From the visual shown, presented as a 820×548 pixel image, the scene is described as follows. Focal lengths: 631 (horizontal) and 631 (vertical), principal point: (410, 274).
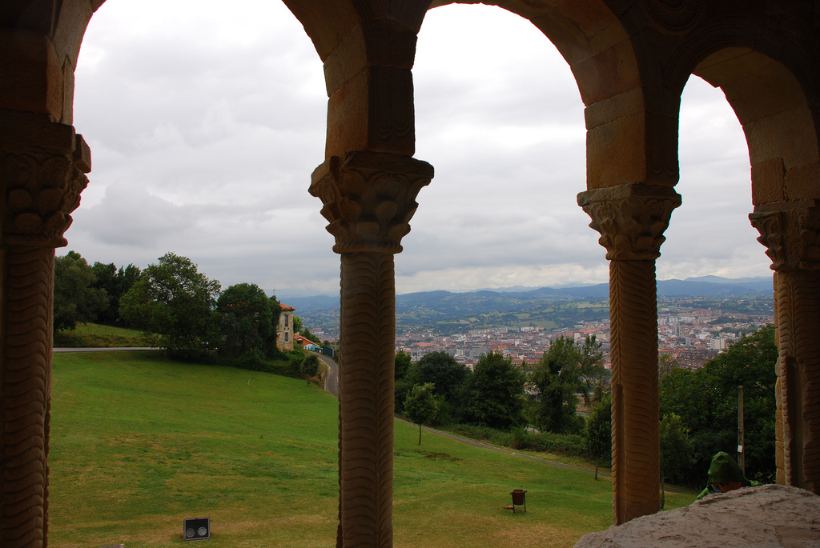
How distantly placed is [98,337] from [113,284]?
602cm

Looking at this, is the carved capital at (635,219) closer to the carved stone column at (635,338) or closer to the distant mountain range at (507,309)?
the carved stone column at (635,338)

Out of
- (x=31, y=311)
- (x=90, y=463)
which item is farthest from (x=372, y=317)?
(x=90, y=463)

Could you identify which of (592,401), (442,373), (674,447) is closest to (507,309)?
(442,373)

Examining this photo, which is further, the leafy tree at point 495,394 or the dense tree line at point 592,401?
the leafy tree at point 495,394

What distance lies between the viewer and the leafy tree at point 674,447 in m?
20.6

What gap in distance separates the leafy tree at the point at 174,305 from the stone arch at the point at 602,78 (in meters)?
40.8

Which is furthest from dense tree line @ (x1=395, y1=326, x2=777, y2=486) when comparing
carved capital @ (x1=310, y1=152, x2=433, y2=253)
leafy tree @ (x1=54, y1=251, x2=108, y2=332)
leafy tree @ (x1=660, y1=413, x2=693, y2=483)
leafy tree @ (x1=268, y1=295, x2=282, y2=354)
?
leafy tree @ (x1=54, y1=251, x2=108, y2=332)

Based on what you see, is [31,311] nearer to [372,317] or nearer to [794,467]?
[372,317]

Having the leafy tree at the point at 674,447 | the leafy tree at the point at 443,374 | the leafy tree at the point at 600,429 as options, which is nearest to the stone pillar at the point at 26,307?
the leafy tree at the point at 674,447

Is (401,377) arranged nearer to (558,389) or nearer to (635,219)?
(558,389)

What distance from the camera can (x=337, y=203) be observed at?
3.98 metres

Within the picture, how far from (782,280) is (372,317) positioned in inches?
185

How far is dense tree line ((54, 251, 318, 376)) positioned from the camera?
42.9 meters

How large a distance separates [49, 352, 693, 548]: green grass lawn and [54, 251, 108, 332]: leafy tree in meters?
3.33
